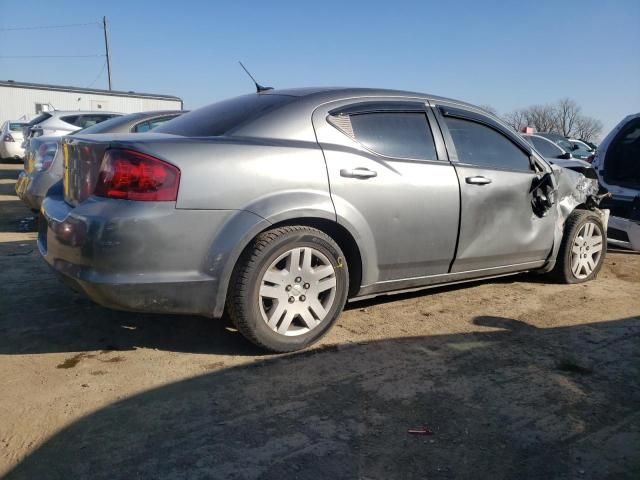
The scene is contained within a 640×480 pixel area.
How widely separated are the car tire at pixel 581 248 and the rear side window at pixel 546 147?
435 cm

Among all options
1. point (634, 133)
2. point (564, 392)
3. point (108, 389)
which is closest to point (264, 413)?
point (108, 389)

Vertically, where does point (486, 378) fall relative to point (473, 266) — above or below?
below

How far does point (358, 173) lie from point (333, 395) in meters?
1.32

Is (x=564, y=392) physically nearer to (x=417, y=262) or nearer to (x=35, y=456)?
(x=417, y=262)

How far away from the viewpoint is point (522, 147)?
4.32 m

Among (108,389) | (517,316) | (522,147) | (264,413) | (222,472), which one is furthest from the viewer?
(522,147)

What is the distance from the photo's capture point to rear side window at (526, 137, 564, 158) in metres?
8.93

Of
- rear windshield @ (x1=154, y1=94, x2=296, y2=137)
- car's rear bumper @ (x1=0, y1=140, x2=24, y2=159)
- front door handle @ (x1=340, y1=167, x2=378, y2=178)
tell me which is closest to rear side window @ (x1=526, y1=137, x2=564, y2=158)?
front door handle @ (x1=340, y1=167, x2=378, y2=178)

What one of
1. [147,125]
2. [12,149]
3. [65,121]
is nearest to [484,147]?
[147,125]

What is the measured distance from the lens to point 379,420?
2457 mm

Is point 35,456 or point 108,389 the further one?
point 108,389

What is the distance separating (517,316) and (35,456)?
3087mm

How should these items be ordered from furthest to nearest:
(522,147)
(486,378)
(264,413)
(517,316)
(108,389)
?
(522,147)
(517,316)
(486,378)
(108,389)
(264,413)

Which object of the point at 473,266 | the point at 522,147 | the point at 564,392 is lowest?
the point at 564,392
